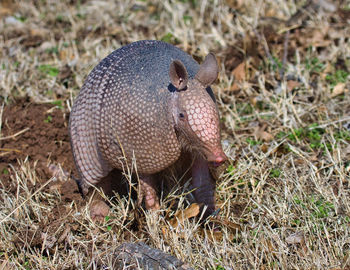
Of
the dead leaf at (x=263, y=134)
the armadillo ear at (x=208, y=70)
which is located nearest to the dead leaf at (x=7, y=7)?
the dead leaf at (x=263, y=134)

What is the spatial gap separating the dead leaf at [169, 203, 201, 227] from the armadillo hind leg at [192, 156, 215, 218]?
0.27 ft

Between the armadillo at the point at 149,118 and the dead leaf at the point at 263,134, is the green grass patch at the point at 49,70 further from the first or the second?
the dead leaf at the point at 263,134

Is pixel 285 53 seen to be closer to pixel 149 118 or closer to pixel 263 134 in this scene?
pixel 263 134

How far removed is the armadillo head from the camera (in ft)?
12.0

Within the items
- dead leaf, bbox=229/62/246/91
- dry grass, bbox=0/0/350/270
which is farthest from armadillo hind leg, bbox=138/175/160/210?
dead leaf, bbox=229/62/246/91

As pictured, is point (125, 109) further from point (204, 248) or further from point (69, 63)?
point (69, 63)

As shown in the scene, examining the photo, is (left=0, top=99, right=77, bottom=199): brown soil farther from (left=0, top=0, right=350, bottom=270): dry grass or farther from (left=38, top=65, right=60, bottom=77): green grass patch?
(left=38, top=65, right=60, bottom=77): green grass patch

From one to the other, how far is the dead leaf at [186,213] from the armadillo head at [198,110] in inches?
29.1

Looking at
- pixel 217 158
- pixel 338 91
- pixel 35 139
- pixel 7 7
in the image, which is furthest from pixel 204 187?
pixel 7 7

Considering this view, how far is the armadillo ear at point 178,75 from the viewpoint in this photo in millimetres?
3623

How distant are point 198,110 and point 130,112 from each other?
566 millimetres

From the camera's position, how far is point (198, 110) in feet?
12.0

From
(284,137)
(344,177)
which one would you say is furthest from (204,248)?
(284,137)

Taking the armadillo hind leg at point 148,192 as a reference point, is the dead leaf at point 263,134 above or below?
below
